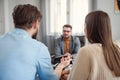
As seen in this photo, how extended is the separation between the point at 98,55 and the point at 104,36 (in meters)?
0.14

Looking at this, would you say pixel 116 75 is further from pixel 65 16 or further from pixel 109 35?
pixel 65 16

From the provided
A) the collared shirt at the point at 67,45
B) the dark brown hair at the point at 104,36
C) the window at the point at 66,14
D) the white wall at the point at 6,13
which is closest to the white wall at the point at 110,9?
the window at the point at 66,14

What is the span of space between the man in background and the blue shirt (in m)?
2.75

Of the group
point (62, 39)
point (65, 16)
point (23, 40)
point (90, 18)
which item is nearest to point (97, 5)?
point (65, 16)

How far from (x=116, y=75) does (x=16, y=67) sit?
643mm

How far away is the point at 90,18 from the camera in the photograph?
4.59ft

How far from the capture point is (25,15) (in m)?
1.25

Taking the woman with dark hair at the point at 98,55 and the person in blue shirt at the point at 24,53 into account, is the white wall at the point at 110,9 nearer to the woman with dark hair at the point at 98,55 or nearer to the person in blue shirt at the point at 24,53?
the woman with dark hair at the point at 98,55

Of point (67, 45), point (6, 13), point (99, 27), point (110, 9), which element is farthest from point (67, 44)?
point (99, 27)

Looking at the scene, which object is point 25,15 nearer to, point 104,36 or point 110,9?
point 104,36

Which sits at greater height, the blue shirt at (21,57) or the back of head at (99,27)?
the back of head at (99,27)

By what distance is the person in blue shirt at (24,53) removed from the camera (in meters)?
1.18

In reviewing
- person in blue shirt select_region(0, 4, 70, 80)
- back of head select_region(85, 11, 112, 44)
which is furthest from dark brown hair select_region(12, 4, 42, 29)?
back of head select_region(85, 11, 112, 44)

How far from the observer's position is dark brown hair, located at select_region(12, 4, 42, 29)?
1.26 m
